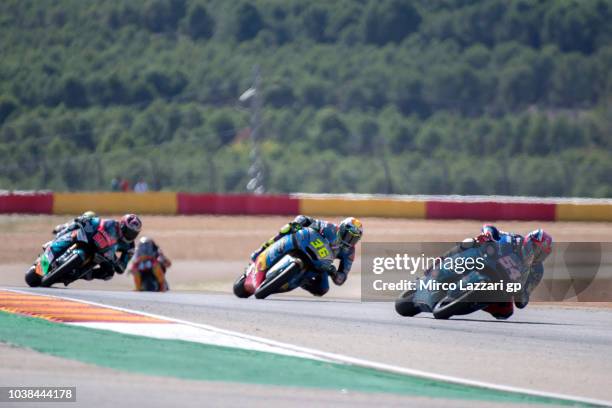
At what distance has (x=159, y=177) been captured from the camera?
39188 mm

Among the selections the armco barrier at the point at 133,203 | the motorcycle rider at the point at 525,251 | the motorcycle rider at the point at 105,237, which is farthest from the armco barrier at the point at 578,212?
the motorcycle rider at the point at 525,251

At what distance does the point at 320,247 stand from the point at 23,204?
19588mm

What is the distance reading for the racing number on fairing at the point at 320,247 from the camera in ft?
45.0

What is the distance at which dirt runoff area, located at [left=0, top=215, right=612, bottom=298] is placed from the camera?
22.7 meters

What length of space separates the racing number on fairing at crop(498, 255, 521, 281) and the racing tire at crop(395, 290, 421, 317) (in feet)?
3.25

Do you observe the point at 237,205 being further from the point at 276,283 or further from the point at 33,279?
the point at 276,283

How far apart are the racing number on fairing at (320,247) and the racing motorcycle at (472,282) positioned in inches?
81.1

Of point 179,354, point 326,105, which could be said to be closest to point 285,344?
point 179,354

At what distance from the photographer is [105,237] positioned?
1591 cm

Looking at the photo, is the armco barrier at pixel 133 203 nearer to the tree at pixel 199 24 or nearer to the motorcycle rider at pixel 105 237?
the motorcycle rider at pixel 105 237

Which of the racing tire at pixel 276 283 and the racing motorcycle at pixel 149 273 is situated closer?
the racing tire at pixel 276 283

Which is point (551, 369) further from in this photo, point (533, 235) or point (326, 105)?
point (326, 105)

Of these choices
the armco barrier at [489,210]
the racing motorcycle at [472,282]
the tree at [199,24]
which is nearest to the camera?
the racing motorcycle at [472,282]

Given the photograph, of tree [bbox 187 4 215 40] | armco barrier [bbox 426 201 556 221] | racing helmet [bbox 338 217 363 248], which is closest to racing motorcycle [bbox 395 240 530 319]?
racing helmet [bbox 338 217 363 248]
